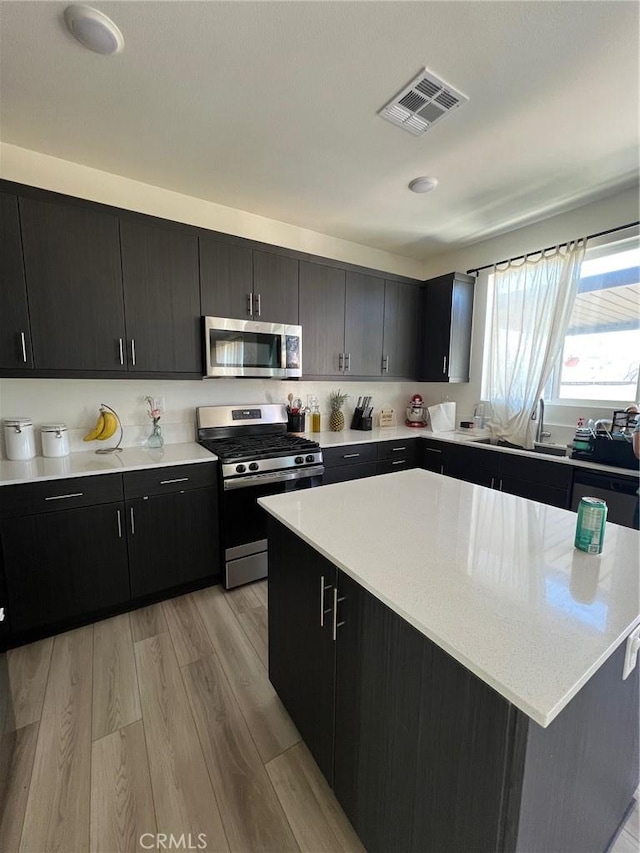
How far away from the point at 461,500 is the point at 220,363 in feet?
5.94

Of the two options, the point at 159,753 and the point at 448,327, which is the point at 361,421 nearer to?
the point at 448,327

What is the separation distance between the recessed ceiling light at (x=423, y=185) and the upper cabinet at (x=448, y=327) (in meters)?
1.05

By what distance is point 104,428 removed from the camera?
2314mm

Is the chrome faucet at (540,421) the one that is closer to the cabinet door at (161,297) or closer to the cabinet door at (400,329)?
the cabinet door at (400,329)

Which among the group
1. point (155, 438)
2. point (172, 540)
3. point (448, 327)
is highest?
point (448, 327)

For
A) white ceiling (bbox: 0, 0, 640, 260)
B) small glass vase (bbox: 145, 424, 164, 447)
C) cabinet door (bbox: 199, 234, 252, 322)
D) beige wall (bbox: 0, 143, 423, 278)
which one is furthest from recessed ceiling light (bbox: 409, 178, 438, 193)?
small glass vase (bbox: 145, 424, 164, 447)

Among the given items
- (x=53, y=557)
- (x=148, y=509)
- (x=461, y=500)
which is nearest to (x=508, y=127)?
(x=461, y=500)

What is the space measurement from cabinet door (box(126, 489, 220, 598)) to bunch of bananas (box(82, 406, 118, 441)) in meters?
0.55

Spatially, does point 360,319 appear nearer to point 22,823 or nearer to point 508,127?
point 508,127

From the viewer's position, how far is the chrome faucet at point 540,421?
285 centimetres

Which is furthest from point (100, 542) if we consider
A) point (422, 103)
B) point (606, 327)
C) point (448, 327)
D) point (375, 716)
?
point (606, 327)

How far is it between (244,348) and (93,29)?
1.59 m

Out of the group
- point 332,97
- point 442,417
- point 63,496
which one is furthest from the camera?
point 442,417

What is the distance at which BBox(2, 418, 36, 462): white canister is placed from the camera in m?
2.02
